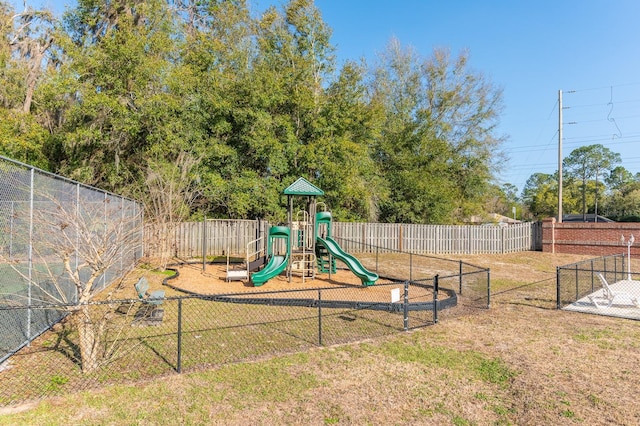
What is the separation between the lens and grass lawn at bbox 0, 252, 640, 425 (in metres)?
3.69

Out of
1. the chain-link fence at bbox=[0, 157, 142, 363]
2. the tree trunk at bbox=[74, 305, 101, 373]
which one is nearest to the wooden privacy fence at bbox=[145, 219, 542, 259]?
the chain-link fence at bbox=[0, 157, 142, 363]

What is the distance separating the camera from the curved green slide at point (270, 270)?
10265 millimetres

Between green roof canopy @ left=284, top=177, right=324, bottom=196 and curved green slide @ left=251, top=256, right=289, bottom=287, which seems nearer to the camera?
curved green slide @ left=251, top=256, right=289, bottom=287

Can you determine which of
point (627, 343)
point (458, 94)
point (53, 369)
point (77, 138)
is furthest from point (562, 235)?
point (77, 138)

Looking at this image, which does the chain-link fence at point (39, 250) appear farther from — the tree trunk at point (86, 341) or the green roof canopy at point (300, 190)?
the green roof canopy at point (300, 190)

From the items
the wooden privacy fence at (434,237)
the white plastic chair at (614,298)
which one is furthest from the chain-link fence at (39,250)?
the wooden privacy fence at (434,237)

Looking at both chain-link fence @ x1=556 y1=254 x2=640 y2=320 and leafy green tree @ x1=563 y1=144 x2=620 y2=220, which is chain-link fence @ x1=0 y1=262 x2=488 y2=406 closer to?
chain-link fence @ x1=556 y1=254 x2=640 y2=320

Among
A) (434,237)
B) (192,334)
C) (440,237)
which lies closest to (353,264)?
(192,334)

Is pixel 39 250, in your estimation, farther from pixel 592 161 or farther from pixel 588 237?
pixel 592 161

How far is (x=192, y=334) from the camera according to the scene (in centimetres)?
624

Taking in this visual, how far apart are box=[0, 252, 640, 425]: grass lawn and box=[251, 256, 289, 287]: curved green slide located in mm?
4883

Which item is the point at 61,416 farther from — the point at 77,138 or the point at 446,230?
the point at 446,230

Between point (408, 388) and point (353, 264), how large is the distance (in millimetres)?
6372

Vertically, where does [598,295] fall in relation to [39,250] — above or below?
below
